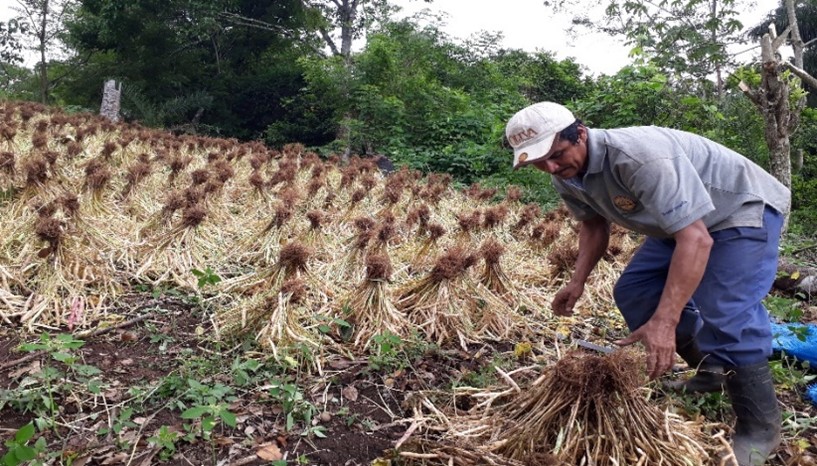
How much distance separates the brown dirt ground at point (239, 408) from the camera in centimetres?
176

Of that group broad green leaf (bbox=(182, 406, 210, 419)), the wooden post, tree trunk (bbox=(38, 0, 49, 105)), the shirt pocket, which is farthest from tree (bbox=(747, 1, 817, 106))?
tree trunk (bbox=(38, 0, 49, 105))

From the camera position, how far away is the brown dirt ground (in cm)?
176

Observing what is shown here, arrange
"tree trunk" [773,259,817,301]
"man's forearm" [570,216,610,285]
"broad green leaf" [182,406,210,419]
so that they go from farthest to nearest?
"tree trunk" [773,259,817,301] < "man's forearm" [570,216,610,285] < "broad green leaf" [182,406,210,419]

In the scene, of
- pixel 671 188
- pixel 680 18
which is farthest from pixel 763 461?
pixel 680 18

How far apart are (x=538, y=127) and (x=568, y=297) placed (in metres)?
0.73

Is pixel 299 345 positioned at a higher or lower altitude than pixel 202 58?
lower

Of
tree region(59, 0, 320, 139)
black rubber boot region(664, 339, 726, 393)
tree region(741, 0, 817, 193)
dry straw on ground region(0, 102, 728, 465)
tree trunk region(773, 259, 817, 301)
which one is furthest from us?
tree region(59, 0, 320, 139)

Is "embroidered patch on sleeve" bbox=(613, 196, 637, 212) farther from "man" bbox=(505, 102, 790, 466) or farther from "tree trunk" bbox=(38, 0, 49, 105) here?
"tree trunk" bbox=(38, 0, 49, 105)

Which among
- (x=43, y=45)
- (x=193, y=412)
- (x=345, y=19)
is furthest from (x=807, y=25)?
(x=43, y=45)

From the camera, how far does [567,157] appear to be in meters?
1.77

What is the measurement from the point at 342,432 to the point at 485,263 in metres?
1.42

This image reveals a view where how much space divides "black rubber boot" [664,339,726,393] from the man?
24 centimetres

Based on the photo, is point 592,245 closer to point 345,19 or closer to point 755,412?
point 755,412

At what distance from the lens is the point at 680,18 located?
1016 centimetres
